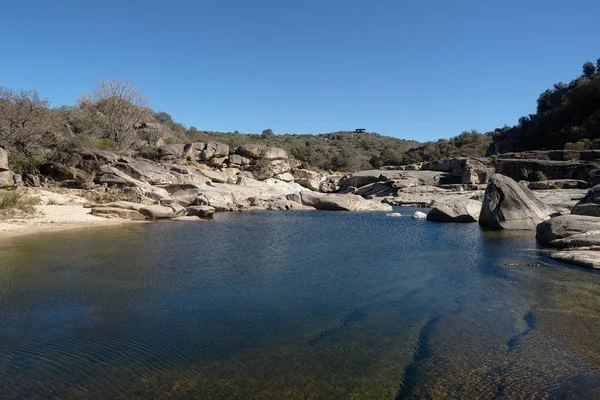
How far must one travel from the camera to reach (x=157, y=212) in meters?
20.6

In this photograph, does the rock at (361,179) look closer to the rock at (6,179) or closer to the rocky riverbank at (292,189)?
the rocky riverbank at (292,189)

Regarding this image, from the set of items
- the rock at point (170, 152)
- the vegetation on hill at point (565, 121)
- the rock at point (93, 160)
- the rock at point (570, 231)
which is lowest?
the rock at point (570, 231)

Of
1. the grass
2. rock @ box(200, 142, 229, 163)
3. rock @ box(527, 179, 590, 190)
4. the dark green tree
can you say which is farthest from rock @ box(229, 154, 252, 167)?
the dark green tree

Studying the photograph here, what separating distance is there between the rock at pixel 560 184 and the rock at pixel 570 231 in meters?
20.0

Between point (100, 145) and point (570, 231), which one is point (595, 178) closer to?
point (570, 231)

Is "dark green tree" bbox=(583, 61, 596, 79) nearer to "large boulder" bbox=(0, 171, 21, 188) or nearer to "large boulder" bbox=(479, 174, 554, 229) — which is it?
"large boulder" bbox=(479, 174, 554, 229)

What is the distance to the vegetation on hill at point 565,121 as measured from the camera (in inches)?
1762

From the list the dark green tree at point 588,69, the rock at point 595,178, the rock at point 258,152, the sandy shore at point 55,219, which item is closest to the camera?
→ the sandy shore at point 55,219

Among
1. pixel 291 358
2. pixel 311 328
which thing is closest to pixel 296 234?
pixel 311 328

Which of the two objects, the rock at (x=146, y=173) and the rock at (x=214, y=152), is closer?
the rock at (x=146, y=173)

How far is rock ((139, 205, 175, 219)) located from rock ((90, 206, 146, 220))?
34 cm

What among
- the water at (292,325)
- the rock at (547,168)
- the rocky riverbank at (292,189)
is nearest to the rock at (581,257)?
the rocky riverbank at (292,189)

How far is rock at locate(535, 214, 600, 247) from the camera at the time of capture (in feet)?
37.4

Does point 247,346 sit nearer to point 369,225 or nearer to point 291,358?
point 291,358
